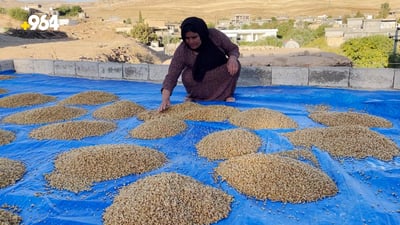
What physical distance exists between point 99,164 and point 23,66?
4.28 meters

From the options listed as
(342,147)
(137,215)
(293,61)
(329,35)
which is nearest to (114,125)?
(137,215)

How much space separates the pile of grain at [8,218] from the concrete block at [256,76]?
10.1ft

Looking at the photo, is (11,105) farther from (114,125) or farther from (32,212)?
(32,212)

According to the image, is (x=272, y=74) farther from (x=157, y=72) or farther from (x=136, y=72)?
(x=136, y=72)

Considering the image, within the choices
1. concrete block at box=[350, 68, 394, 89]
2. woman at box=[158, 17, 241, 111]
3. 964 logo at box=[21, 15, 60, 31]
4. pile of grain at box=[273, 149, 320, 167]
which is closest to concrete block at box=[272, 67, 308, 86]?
concrete block at box=[350, 68, 394, 89]

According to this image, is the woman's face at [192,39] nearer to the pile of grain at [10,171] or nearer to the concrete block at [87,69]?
the pile of grain at [10,171]

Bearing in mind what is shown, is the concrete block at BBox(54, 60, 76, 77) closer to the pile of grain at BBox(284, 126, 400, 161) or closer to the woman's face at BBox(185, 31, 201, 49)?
the woman's face at BBox(185, 31, 201, 49)

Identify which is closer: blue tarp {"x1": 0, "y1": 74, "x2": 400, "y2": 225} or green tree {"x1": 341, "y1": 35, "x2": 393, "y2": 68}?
blue tarp {"x1": 0, "y1": 74, "x2": 400, "y2": 225}

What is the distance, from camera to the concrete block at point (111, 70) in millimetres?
4723

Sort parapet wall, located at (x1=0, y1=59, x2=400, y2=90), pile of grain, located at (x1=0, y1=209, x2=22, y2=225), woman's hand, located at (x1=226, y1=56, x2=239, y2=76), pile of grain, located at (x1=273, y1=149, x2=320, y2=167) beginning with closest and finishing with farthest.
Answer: pile of grain, located at (x1=0, y1=209, x2=22, y2=225) → pile of grain, located at (x1=273, y1=149, x2=320, y2=167) → woman's hand, located at (x1=226, y1=56, x2=239, y2=76) → parapet wall, located at (x1=0, y1=59, x2=400, y2=90)

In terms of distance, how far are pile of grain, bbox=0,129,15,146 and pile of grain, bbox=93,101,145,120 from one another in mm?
692

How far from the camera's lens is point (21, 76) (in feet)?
16.6

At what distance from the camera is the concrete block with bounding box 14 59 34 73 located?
5332 millimetres

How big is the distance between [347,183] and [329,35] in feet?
62.8
